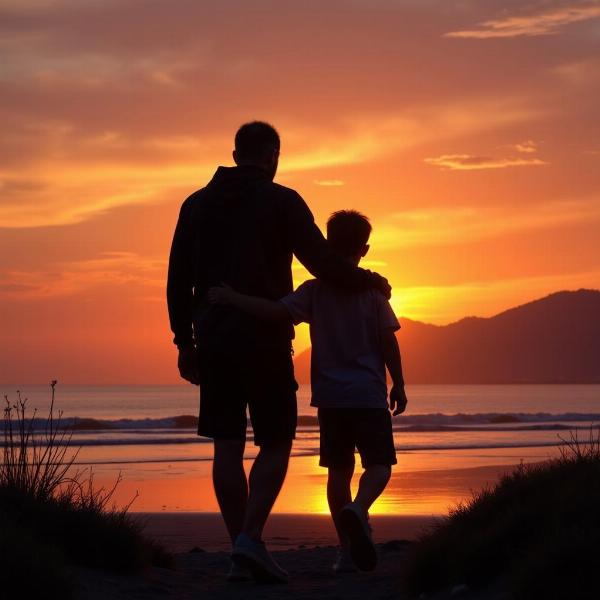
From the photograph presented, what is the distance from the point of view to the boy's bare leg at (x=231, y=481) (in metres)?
5.54

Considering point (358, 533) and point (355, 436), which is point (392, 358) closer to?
point (355, 436)

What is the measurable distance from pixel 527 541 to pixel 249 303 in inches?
68.0

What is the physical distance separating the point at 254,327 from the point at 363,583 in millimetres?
1434

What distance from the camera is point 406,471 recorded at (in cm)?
1567

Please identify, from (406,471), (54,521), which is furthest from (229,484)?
(406,471)

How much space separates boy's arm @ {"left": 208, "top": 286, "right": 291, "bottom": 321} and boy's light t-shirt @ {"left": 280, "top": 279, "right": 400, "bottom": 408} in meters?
0.25

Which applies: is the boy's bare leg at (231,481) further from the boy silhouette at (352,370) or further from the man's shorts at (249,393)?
the boy silhouette at (352,370)

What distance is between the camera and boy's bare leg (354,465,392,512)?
5496mm

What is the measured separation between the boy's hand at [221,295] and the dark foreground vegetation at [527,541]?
153 centimetres

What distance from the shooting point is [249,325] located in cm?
539

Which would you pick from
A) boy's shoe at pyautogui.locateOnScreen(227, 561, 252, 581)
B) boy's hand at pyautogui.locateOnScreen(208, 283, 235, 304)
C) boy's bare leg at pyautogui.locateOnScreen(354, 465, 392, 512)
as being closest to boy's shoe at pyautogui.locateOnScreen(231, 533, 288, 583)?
boy's shoe at pyautogui.locateOnScreen(227, 561, 252, 581)

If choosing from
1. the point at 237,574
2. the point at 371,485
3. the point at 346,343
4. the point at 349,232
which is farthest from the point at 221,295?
the point at 237,574

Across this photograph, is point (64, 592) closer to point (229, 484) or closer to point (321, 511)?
point (229, 484)

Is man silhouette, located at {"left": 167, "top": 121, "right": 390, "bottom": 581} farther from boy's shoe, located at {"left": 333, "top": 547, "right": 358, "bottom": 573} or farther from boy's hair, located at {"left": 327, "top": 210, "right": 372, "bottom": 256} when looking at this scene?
boy's shoe, located at {"left": 333, "top": 547, "right": 358, "bottom": 573}
